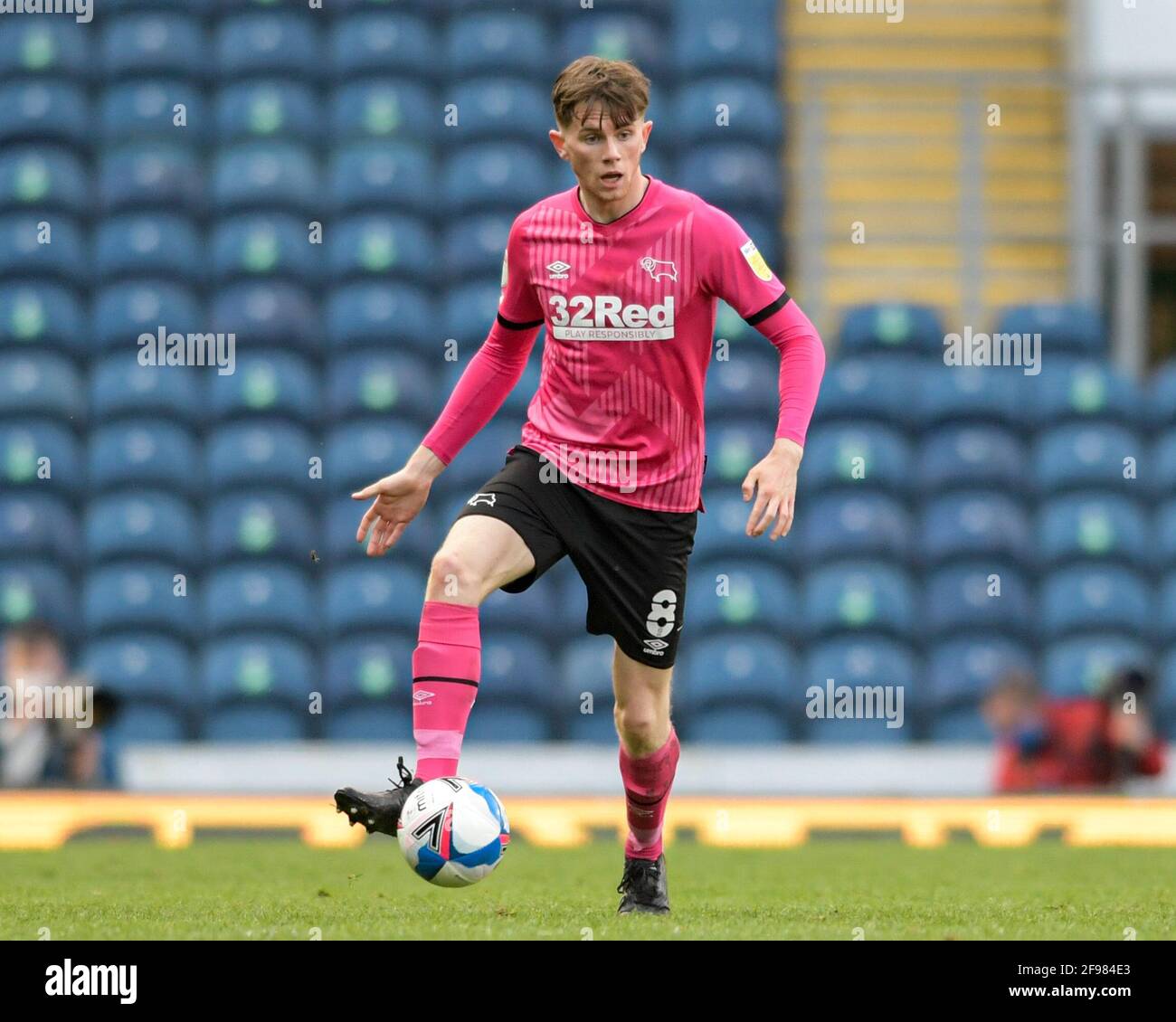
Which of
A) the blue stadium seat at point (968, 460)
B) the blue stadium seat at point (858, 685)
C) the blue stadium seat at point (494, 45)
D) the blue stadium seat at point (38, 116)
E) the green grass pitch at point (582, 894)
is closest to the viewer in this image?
the green grass pitch at point (582, 894)

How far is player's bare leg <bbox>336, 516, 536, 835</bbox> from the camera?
440cm

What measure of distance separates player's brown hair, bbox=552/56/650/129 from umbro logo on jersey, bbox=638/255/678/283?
1.08 feet

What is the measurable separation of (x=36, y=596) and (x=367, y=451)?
1.79 metres

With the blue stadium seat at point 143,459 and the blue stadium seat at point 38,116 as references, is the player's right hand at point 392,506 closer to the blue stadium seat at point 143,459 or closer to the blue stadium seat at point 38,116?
the blue stadium seat at point 143,459

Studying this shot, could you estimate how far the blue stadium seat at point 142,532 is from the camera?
10320 millimetres

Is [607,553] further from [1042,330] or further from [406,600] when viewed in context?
[1042,330]

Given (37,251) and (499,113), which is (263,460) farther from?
(499,113)

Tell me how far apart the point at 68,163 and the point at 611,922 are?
27.9ft

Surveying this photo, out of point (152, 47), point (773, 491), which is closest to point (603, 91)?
point (773, 491)

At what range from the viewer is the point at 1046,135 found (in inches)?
490

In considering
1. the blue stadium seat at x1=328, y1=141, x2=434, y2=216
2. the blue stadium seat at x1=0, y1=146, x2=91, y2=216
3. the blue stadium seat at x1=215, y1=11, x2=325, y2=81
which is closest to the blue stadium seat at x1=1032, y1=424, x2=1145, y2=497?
the blue stadium seat at x1=328, y1=141, x2=434, y2=216

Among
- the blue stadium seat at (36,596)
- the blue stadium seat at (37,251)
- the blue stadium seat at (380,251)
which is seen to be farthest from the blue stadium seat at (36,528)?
the blue stadium seat at (380,251)

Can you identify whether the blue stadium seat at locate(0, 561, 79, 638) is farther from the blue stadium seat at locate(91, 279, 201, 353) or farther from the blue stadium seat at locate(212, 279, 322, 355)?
the blue stadium seat at locate(212, 279, 322, 355)

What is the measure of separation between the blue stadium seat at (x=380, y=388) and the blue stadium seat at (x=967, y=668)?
2.95m
